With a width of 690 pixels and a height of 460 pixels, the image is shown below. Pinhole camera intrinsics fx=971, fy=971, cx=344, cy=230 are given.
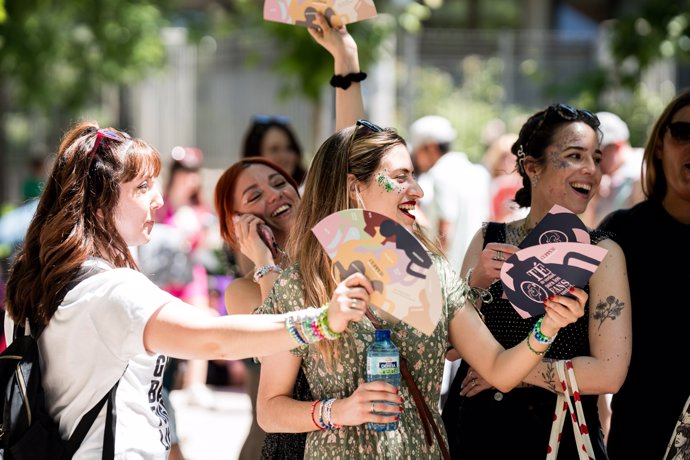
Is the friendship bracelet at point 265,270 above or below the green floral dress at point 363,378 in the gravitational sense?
above

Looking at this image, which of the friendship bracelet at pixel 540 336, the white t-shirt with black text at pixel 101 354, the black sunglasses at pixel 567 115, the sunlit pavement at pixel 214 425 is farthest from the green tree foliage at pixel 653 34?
the white t-shirt with black text at pixel 101 354

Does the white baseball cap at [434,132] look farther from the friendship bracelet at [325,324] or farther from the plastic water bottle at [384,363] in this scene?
the friendship bracelet at [325,324]

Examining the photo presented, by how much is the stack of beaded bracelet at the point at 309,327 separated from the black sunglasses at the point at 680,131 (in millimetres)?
2044

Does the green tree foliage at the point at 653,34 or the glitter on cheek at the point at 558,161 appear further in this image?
the green tree foliage at the point at 653,34

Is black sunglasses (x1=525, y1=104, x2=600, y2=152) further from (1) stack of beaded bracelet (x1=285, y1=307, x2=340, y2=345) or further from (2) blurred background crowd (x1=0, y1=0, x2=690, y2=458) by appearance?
(2) blurred background crowd (x1=0, y1=0, x2=690, y2=458)

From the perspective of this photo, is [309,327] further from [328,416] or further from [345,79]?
[345,79]

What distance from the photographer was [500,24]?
20984 millimetres

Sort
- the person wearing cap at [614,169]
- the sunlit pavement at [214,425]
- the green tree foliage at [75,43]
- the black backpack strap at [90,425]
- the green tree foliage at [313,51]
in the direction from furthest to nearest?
the green tree foliage at [75,43] → the green tree foliage at [313,51] → the sunlit pavement at [214,425] → the person wearing cap at [614,169] → the black backpack strap at [90,425]

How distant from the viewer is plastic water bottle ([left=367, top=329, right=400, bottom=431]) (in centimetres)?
285

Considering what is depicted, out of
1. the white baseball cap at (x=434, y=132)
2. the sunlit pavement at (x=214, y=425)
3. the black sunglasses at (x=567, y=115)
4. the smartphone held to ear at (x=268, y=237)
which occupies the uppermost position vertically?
the white baseball cap at (x=434, y=132)

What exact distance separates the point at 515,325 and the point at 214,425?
17.3 feet

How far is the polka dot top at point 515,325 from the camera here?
3412 millimetres

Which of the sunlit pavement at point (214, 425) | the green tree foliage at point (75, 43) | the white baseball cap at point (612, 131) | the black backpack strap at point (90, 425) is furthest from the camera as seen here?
the green tree foliage at point (75, 43)

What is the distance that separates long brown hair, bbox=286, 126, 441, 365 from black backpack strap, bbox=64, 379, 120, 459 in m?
0.66
